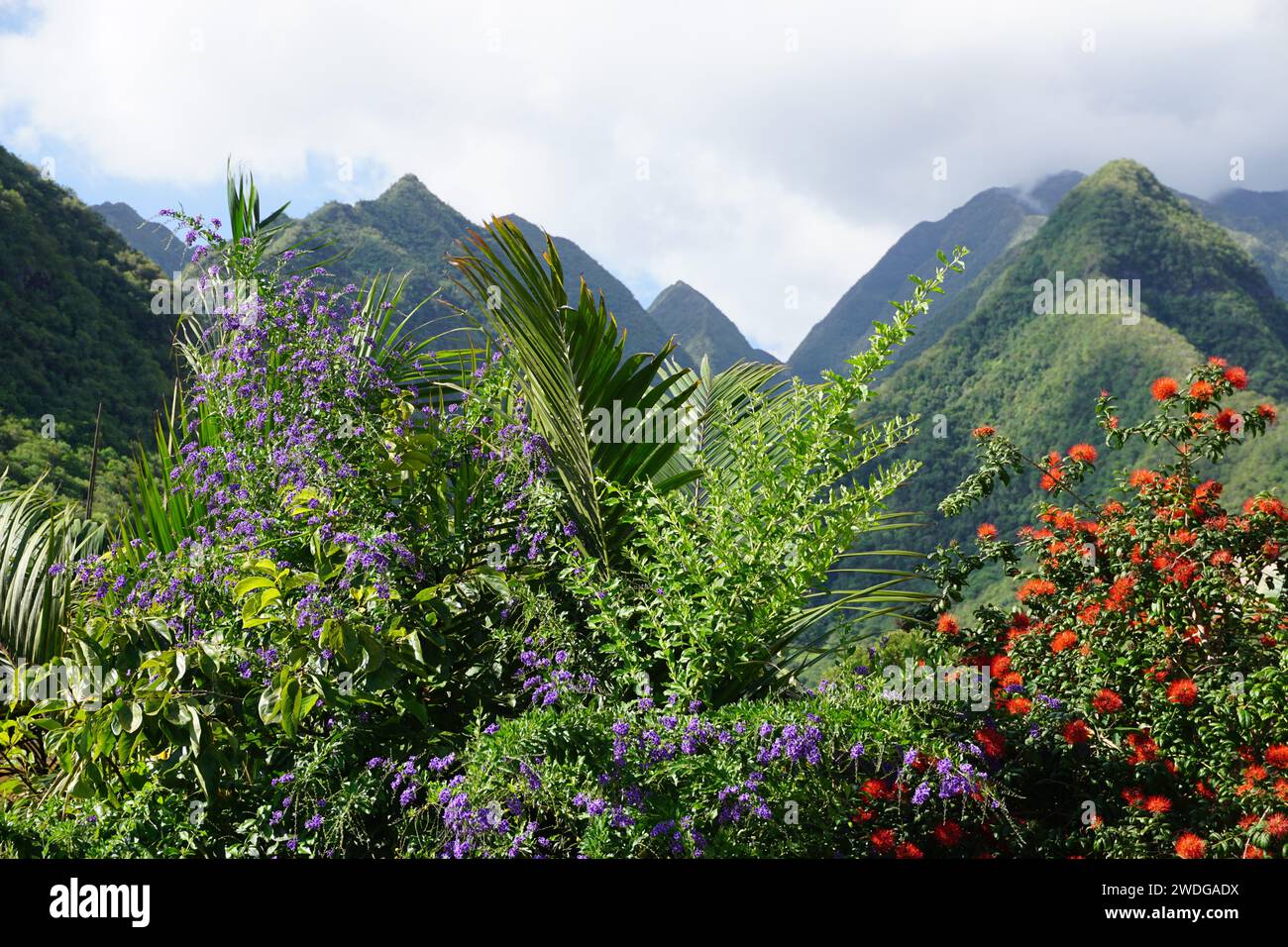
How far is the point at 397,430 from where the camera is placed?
3.26 meters

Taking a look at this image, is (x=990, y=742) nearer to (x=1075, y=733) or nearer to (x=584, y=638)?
(x=1075, y=733)

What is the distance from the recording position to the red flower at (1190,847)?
2670mm

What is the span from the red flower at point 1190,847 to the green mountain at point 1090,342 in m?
25.6

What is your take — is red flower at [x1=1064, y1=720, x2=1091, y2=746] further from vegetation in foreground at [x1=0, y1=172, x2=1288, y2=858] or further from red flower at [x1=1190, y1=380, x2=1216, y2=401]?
red flower at [x1=1190, y1=380, x2=1216, y2=401]

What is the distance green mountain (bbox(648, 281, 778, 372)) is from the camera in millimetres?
75188

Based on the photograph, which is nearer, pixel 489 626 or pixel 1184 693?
pixel 1184 693

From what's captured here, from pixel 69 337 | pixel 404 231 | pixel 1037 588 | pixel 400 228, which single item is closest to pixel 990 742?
pixel 1037 588

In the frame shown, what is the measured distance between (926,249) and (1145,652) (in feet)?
374

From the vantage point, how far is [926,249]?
363 ft

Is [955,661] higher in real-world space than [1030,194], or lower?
lower

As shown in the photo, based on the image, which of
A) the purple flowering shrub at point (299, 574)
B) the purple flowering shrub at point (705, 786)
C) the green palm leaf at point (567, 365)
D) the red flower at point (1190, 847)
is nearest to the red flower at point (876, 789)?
the purple flowering shrub at point (705, 786)
